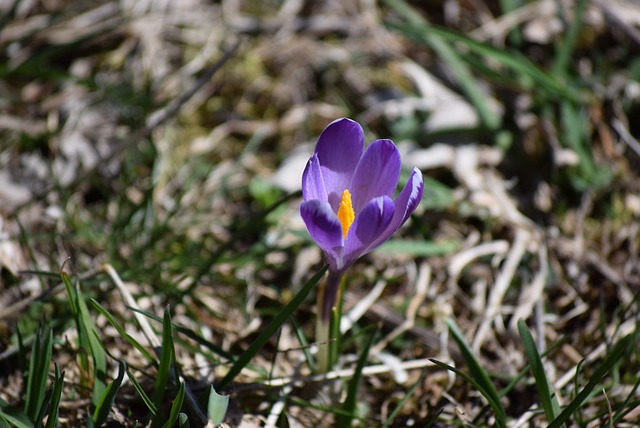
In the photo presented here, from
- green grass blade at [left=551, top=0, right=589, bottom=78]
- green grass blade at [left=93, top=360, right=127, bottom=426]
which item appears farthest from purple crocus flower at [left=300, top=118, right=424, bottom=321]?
green grass blade at [left=551, top=0, right=589, bottom=78]

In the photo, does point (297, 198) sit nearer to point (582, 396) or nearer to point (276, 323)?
point (276, 323)

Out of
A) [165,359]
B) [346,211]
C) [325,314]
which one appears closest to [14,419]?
[165,359]

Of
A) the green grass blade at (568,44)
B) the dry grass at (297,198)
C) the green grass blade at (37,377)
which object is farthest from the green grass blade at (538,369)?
the green grass blade at (568,44)

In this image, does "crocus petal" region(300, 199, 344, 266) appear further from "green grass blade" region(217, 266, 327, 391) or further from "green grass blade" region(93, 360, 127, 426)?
"green grass blade" region(93, 360, 127, 426)

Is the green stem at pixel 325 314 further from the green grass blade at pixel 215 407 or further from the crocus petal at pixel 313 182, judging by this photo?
the green grass blade at pixel 215 407

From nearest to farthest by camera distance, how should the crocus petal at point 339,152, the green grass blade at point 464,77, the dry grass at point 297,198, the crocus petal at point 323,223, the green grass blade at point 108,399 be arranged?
the crocus petal at point 323,223, the green grass blade at point 108,399, the crocus petal at point 339,152, the dry grass at point 297,198, the green grass blade at point 464,77

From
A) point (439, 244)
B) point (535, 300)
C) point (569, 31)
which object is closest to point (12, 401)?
point (439, 244)

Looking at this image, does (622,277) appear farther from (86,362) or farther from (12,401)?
(12,401)
